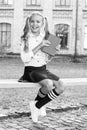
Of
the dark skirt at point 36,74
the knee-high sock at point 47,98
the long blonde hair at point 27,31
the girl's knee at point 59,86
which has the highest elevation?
the long blonde hair at point 27,31

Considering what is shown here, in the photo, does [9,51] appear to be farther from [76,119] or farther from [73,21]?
A: [76,119]

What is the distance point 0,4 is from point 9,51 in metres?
4.00

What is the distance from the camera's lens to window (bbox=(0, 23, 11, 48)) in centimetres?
3105

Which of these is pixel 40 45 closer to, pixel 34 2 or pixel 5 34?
pixel 5 34

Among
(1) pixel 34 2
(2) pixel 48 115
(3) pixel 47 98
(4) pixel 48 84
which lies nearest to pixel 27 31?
(4) pixel 48 84

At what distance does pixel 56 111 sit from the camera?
6.04 meters

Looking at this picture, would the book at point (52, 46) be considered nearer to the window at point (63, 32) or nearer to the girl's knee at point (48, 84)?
the girl's knee at point (48, 84)

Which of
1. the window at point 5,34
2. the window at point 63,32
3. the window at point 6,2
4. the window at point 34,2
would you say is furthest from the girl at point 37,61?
the window at point 6,2

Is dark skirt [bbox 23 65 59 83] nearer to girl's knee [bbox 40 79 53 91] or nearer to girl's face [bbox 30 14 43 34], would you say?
girl's knee [bbox 40 79 53 91]

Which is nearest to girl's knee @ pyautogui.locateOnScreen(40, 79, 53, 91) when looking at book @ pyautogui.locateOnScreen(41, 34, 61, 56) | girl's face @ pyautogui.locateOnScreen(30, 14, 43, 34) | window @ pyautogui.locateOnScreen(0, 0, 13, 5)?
book @ pyautogui.locateOnScreen(41, 34, 61, 56)

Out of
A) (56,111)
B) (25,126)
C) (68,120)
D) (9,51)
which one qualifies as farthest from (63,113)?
(9,51)

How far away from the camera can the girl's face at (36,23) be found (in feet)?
16.2

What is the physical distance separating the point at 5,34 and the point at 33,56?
26.7 metres

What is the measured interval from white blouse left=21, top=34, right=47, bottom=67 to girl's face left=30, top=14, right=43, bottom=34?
0.08 meters
